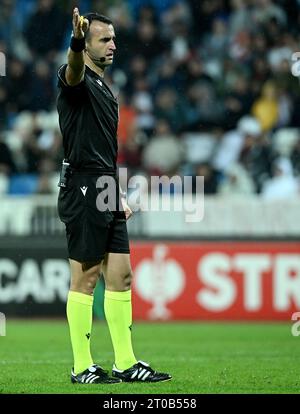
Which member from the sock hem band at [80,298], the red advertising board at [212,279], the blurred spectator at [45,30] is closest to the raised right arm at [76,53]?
the sock hem band at [80,298]

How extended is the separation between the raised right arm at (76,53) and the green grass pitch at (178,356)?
72.1 inches

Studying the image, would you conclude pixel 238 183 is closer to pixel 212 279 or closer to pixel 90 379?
pixel 212 279

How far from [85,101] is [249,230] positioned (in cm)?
593

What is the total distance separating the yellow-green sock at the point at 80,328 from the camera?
6305 millimetres

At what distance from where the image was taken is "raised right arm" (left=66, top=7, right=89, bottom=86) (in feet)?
18.9

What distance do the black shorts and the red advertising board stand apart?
5493mm

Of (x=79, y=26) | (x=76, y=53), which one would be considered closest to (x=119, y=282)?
(x=76, y=53)

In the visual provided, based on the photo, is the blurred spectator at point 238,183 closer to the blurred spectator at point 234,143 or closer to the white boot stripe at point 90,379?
the blurred spectator at point 234,143

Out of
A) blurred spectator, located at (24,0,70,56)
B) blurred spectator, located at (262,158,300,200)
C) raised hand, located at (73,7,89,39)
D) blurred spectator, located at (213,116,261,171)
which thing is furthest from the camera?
blurred spectator, located at (24,0,70,56)

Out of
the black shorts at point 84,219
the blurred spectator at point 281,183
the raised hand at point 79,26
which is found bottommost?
the black shorts at point 84,219

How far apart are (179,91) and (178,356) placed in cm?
621

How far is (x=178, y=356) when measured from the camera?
812 cm

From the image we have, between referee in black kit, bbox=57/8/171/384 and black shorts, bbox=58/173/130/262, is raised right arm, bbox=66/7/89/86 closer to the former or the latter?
referee in black kit, bbox=57/8/171/384

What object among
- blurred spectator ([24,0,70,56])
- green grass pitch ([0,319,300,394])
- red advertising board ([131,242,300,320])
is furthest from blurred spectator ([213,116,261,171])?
blurred spectator ([24,0,70,56])
